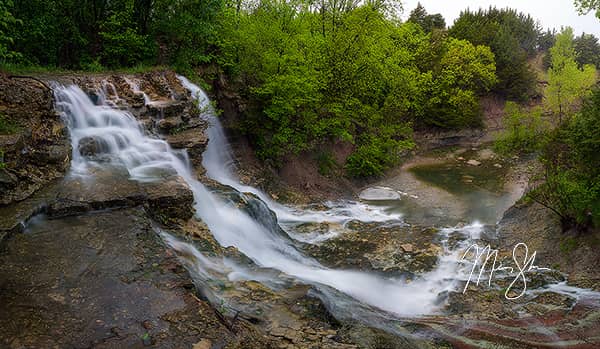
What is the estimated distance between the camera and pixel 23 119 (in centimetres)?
955

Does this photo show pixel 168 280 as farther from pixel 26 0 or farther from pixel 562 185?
pixel 26 0

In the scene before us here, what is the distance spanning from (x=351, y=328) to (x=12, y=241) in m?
5.39

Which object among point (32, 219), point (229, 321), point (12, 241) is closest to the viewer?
point (229, 321)

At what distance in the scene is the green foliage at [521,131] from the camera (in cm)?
2584

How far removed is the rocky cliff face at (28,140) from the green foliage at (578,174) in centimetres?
1250

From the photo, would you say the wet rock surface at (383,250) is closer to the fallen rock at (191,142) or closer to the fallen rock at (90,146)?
the fallen rock at (191,142)

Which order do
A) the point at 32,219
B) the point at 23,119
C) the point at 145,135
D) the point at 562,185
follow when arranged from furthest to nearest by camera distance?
1. the point at 145,135
2. the point at 562,185
3. the point at 23,119
4. the point at 32,219

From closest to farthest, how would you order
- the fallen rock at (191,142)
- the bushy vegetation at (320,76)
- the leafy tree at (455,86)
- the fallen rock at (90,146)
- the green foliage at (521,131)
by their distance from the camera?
the fallen rock at (90,146), the fallen rock at (191,142), the bushy vegetation at (320,76), the green foliage at (521,131), the leafy tree at (455,86)

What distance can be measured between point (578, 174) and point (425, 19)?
3632cm

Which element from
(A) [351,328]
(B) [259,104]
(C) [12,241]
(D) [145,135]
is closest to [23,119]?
(D) [145,135]

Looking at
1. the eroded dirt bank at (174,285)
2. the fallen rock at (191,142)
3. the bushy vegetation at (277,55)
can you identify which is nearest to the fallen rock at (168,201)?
the eroded dirt bank at (174,285)

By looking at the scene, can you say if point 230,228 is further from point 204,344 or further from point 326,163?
point 326,163

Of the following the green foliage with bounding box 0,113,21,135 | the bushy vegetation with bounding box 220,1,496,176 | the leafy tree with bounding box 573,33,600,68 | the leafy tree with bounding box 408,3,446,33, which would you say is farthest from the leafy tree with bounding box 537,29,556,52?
the green foliage with bounding box 0,113,21,135

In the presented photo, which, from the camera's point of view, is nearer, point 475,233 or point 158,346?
point 158,346
